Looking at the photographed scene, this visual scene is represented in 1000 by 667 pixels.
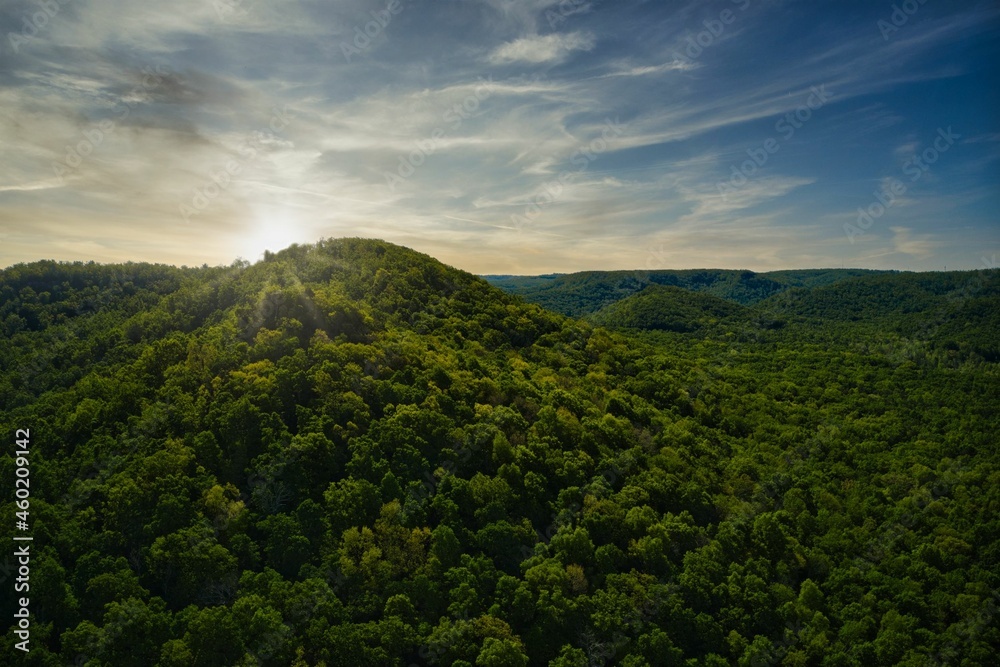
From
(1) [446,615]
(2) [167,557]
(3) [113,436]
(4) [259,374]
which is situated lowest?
(1) [446,615]

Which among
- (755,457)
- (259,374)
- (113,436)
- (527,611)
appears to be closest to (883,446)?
(755,457)

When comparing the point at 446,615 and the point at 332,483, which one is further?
the point at 332,483

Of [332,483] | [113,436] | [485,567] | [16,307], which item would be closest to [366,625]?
[485,567]

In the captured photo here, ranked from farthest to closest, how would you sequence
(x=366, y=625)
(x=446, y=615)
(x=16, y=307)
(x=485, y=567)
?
(x=16, y=307)
(x=485, y=567)
(x=446, y=615)
(x=366, y=625)

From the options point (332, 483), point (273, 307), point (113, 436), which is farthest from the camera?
point (273, 307)

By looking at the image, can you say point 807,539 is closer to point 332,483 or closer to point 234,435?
point 332,483

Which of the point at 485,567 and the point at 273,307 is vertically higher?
the point at 273,307
